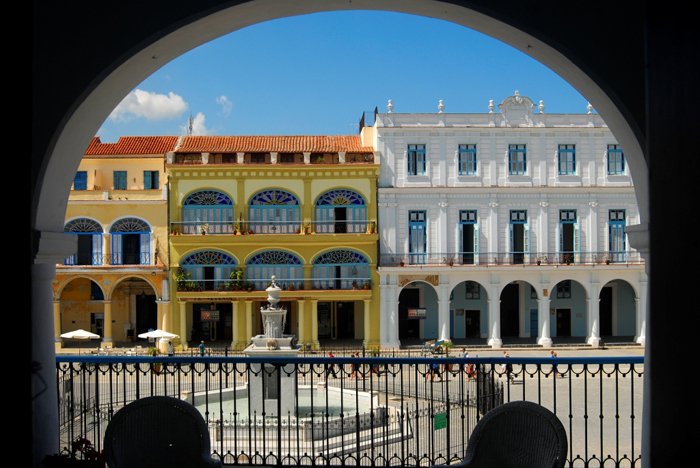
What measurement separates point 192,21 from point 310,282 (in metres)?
20.2

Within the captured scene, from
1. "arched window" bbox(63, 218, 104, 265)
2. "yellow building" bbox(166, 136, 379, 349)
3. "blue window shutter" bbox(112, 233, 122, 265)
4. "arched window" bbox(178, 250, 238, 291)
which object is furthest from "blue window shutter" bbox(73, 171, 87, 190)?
"arched window" bbox(178, 250, 238, 291)

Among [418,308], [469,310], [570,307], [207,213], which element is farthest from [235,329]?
[570,307]

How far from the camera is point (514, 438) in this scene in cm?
355

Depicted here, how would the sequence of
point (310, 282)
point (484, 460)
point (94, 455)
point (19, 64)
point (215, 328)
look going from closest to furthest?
point (19, 64)
point (94, 455)
point (484, 460)
point (310, 282)
point (215, 328)

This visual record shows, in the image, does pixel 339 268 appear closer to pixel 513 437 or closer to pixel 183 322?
pixel 183 322

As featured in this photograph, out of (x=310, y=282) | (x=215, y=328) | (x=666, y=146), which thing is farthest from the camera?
(x=215, y=328)

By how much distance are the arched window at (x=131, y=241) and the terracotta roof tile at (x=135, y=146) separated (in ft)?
9.36

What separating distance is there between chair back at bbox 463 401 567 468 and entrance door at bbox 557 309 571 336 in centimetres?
2343

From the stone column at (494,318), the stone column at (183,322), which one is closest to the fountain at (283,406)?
the stone column at (183,322)

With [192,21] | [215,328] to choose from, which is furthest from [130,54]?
[215,328]

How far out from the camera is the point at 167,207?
23.5 m

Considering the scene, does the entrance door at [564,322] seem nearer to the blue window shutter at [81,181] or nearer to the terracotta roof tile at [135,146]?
the terracotta roof tile at [135,146]

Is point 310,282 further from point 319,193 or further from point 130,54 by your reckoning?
point 130,54

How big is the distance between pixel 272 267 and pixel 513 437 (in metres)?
20.3
